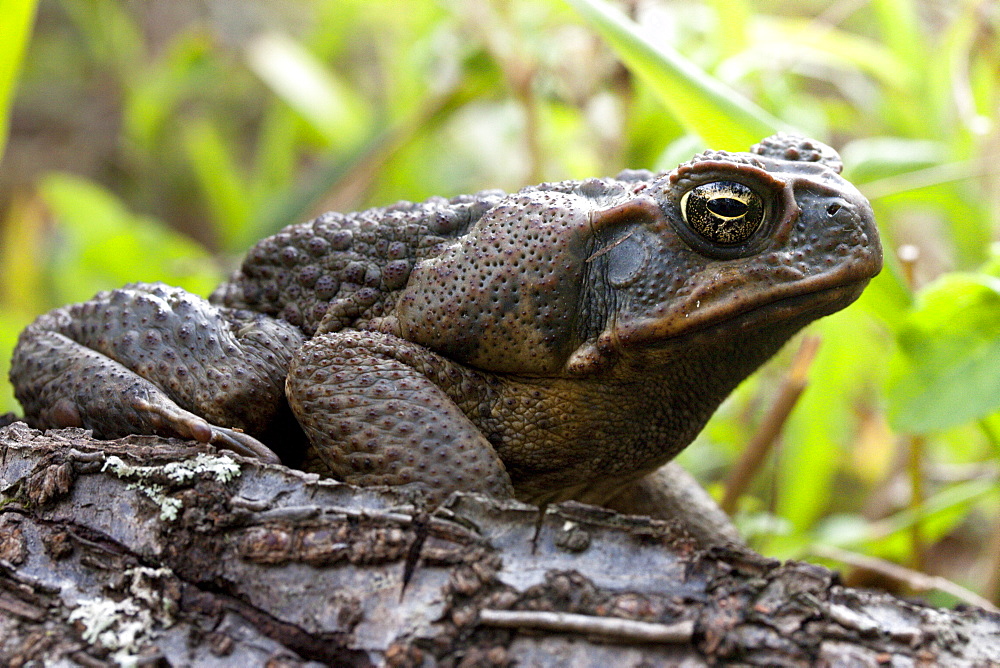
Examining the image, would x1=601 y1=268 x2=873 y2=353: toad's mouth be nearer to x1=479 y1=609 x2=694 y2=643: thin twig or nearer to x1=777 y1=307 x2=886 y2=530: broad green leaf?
Answer: x1=479 y1=609 x2=694 y2=643: thin twig

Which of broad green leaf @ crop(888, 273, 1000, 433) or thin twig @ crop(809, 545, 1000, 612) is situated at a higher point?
broad green leaf @ crop(888, 273, 1000, 433)

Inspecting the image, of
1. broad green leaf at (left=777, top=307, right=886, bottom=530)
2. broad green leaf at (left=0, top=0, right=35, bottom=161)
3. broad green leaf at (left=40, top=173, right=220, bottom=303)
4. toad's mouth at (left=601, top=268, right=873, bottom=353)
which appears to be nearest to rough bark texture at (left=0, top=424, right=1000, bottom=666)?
toad's mouth at (left=601, top=268, right=873, bottom=353)

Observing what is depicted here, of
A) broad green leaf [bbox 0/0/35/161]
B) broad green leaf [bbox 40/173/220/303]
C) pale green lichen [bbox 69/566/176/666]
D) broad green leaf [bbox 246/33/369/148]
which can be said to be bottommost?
pale green lichen [bbox 69/566/176/666]

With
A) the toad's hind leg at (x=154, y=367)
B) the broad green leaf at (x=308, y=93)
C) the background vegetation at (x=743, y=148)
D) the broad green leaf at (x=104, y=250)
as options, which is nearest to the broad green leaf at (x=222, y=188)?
the background vegetation at (x=743, y=148)

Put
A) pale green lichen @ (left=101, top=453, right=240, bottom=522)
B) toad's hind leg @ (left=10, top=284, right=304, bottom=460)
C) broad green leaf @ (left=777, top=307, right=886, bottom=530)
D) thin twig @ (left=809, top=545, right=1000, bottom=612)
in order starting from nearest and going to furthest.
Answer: pale green lichen @ (left=101, top=453, right=240, bottom=522)
toad's hind leg @ (left=10, top=284, right=304, bottom=460)
thin twig @ (left=809, top=545, right=1000, bottom=612)
broad green leaf @ (left=777, top=307, right=886, bottom=530)

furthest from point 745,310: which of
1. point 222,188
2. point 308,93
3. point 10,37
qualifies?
point 222,188

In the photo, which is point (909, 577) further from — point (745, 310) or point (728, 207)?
point (728, 207)

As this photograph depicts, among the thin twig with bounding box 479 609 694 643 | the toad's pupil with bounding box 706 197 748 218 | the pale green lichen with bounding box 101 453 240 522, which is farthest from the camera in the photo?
the toad's pupil with bounding box 706 197 748 218

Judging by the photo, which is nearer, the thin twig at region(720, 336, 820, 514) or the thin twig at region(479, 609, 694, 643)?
the thin twig at region(479, 609, 694, 643)
